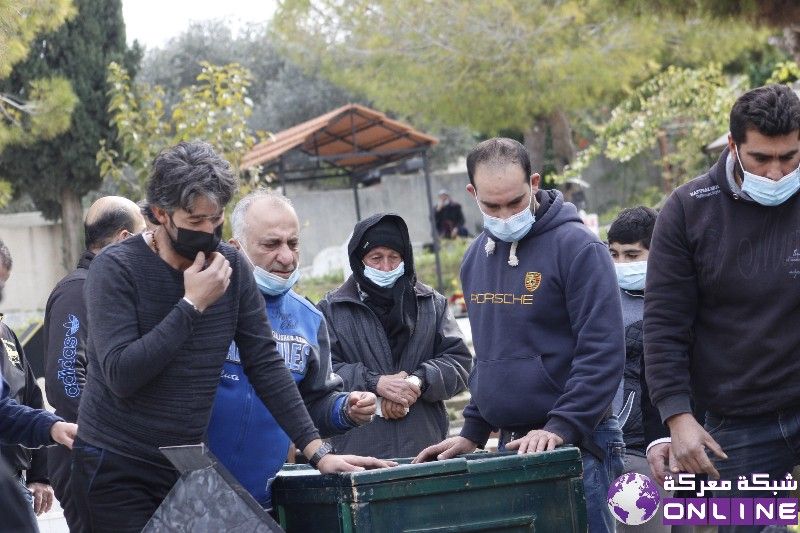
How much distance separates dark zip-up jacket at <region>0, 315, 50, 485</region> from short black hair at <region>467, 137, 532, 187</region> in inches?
96.8

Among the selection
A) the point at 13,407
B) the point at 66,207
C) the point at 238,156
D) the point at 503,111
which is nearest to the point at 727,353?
the point at 13,407

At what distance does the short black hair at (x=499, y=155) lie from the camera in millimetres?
4863

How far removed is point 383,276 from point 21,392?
1813mm

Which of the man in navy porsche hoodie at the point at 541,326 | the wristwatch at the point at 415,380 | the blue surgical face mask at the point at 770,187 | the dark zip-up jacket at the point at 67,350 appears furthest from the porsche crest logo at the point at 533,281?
the dark zip-up jacket at the point at 67,350

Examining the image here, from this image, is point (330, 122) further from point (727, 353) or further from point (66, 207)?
point (727, 353)

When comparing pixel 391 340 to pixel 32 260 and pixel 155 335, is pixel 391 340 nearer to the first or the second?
pixel 155 335

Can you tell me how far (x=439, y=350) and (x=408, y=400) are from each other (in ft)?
1.50

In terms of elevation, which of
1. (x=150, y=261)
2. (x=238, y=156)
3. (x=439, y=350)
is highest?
(x=238, y=156)

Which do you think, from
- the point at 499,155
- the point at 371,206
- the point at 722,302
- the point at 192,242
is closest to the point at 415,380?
the point at 499,155

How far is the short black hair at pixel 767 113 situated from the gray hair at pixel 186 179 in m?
1.69

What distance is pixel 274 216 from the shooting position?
5.09 meters

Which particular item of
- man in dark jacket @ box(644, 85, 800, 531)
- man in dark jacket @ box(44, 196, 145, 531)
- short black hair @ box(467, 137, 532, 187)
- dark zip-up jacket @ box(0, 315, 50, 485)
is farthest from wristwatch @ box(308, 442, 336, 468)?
dark zip-up jacket @ box(0, 315, 50, 485)

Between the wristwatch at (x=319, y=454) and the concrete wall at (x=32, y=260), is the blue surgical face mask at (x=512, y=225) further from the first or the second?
the concrete wall at (x=32, y=260)

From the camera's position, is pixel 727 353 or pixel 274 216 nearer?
pixel 727 353
